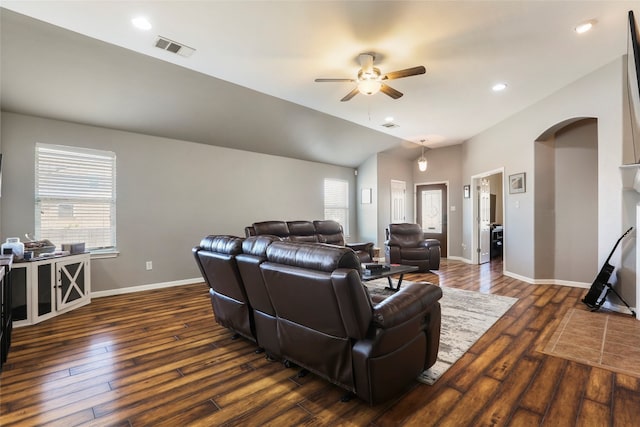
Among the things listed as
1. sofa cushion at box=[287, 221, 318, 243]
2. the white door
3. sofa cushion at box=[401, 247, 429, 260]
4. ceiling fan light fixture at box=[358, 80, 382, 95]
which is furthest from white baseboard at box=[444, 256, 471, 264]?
ceiling fan light fixture at box=[358, 80, 382, 95]

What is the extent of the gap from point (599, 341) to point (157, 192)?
5.63 meters

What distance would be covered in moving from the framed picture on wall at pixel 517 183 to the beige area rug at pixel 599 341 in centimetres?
229

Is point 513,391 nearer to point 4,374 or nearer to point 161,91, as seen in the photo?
point 4,374

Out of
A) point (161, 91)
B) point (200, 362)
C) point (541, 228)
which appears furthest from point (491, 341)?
point (161, 91)

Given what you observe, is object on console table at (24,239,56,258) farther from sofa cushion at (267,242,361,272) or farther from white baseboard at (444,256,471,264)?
white baseboard at (444,256,471,264)

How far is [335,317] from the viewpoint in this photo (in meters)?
1.71

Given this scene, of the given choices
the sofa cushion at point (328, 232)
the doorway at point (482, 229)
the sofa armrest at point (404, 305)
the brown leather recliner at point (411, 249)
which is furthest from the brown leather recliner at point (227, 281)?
the doorway at point (482, 229)

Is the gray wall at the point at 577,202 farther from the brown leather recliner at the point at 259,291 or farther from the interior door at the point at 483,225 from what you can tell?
the brown leather recliner at the point at 259,291

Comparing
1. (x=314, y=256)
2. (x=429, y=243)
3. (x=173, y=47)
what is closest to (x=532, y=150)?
(x=429, y=243)

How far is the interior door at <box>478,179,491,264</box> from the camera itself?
22.6ft

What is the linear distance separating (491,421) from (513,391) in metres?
0.42

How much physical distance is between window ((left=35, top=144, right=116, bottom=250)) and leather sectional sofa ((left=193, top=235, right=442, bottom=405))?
3.04 m

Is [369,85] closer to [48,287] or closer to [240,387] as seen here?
[240,387]

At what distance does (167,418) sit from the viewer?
5.60 feet
